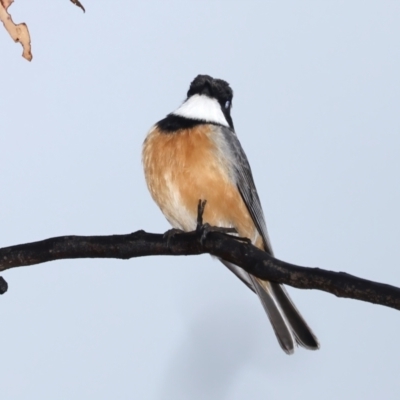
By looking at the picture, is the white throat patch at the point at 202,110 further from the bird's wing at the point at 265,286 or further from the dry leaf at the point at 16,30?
the dry leaf at the point at 16,30

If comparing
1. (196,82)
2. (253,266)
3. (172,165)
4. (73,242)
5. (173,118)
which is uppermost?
(196,82)

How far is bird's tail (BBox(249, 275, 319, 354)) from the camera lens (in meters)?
5.80

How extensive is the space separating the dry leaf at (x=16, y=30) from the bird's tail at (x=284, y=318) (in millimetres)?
3230

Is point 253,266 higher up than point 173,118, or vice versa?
point 173,118

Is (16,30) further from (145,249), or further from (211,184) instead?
(211,184)

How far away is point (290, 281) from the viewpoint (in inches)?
144

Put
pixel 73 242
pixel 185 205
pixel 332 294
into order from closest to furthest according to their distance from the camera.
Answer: pixel 332 294 < pixel 73 242 < pixel 185 205

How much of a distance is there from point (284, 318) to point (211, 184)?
1.20m

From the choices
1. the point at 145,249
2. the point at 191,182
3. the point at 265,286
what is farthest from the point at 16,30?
the point at 265,286

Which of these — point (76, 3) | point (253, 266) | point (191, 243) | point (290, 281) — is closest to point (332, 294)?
point (290, 281)

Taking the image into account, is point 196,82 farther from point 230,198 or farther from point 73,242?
point 73,242

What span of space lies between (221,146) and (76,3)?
143 inches

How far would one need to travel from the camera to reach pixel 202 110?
695 cm

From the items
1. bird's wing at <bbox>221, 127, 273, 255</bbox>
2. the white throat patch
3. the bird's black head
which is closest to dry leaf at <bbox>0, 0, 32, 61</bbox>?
bird's wing at <bbox>221, 127, 273, 255</bbox>
